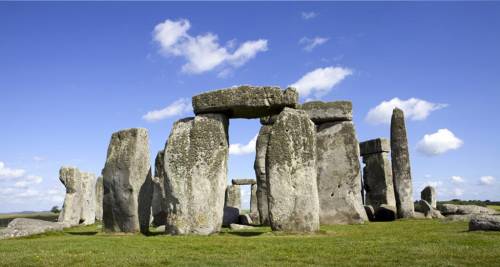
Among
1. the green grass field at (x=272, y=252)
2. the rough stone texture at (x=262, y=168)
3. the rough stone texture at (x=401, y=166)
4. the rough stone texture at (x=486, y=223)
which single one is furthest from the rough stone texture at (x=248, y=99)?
the rough stone texture at (x=401, y=166)

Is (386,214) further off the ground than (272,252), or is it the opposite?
(386,214)

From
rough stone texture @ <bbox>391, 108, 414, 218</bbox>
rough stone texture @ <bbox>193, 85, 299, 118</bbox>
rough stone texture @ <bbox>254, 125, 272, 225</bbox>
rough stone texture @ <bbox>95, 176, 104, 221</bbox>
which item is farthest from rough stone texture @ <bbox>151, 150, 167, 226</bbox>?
rough stone texture @ <bbox>95, 176, 104, 221</bbox>

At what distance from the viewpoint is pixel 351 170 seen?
63.4 feet

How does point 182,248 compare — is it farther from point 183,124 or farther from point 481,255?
point 481,255

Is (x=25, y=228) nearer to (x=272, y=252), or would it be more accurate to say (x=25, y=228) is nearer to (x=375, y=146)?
(x=272, y=252)

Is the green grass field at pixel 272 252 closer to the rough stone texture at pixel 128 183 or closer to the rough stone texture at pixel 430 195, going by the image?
the rough stone texture at pixel 128 183

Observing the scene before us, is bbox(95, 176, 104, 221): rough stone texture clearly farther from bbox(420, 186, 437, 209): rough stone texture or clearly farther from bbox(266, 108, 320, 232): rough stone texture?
bbox(266, 108, 320, 232): rough stone texture

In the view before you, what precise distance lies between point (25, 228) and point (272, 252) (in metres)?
10.2

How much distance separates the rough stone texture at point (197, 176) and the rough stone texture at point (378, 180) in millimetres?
11873

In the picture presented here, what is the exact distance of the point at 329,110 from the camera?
19.9 metres

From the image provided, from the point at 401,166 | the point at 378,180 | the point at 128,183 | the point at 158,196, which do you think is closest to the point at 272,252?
the point at 128,183

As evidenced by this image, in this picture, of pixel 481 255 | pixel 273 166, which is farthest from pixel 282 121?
pixel 481 255

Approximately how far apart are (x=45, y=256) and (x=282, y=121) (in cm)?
670

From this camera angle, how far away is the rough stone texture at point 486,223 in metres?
12.2
